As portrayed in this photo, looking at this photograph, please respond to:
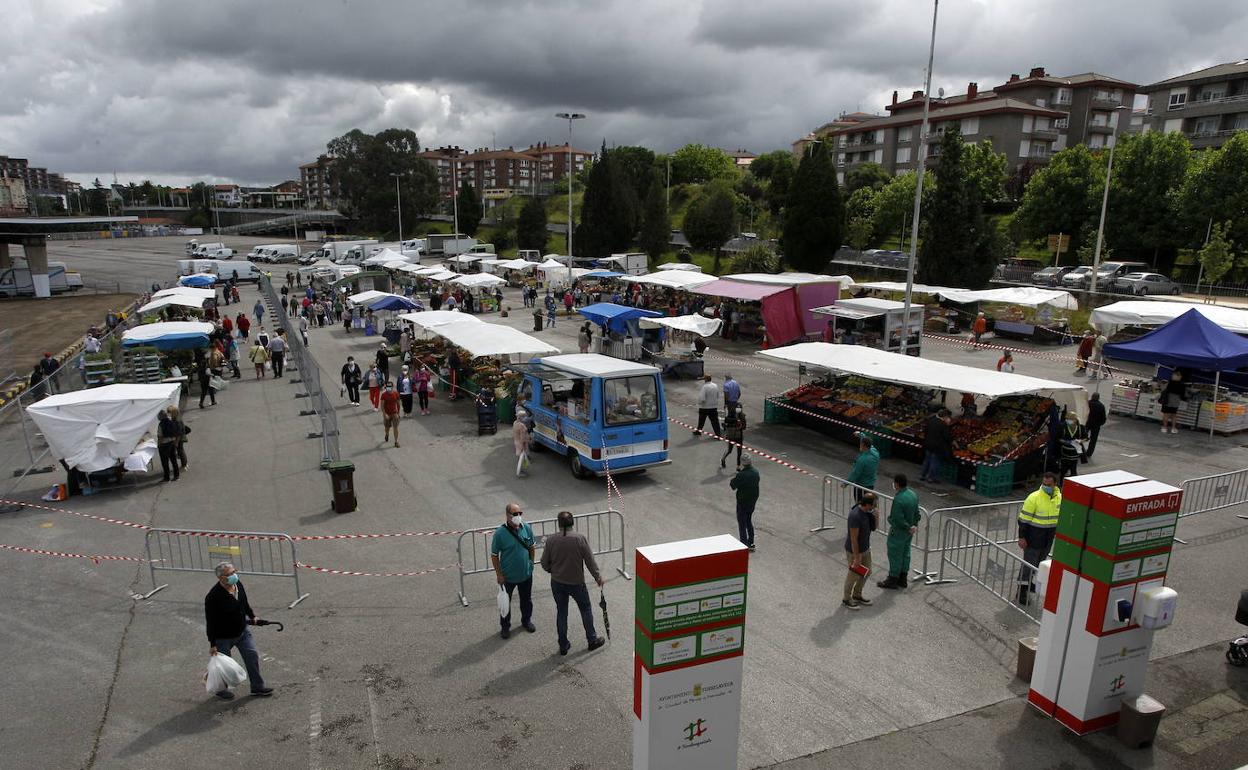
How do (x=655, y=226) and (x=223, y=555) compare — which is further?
(x=655, y=226)

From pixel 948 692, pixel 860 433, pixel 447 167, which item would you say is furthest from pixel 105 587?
pixel 447 167

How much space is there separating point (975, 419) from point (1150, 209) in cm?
→ 3566

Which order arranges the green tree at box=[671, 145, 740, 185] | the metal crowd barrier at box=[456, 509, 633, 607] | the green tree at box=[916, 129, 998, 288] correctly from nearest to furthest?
the metal crowd barrier at box=[456, 509, 633, 607] < the green tree at box=[916, 129, 998, 288] < the green tree at box=[671, 145, 740, 185]

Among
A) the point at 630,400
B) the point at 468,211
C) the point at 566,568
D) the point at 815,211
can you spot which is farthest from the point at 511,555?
the point at 468,211

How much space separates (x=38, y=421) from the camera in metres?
13.1

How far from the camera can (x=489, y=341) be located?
19703mm

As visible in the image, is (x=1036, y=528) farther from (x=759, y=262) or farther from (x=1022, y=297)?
(x=759, y=262)

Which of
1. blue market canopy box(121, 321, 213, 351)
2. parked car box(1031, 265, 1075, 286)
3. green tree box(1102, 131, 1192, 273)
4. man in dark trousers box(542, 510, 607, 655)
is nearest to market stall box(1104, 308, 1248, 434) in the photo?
man in dark trousers box(542, 510, 607, 655)

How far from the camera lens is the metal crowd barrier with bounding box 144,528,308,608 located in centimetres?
947

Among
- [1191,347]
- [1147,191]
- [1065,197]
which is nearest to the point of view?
[1191,347]

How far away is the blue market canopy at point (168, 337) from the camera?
68.7 feet

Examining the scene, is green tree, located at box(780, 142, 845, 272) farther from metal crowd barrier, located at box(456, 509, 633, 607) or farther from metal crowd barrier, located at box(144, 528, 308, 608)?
metal crowd barrier, located at box(144, 528, 308, 608)

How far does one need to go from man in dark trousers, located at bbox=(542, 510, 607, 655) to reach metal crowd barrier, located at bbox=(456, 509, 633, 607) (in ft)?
5.19

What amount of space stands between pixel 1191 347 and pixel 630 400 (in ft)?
39.7
